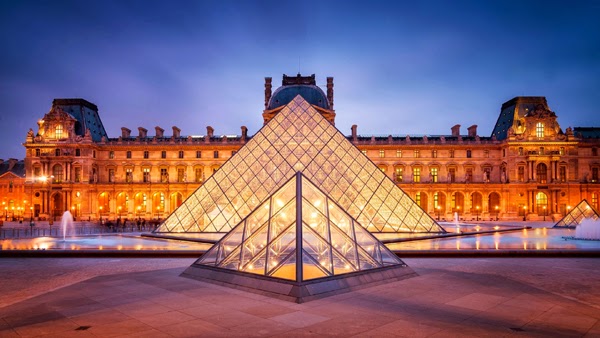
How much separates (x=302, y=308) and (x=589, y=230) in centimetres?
Answer: 1942

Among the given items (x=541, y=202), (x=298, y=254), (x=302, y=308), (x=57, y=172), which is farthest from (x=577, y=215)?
(x=57, y=172)

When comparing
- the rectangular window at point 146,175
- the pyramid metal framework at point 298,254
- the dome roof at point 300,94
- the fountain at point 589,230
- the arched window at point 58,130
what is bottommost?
the fountain at point 589,230

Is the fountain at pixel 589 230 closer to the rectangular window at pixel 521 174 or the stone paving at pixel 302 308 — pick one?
the stone paving at pixel 302 308

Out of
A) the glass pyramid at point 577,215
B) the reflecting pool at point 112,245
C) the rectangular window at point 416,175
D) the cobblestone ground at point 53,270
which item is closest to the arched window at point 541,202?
the rectangular window at point 416,175

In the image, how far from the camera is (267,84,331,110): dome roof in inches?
1896

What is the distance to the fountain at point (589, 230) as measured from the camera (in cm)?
1980

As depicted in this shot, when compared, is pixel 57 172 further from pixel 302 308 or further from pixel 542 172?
pixel 542 172

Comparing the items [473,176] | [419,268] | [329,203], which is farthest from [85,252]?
[473,176]

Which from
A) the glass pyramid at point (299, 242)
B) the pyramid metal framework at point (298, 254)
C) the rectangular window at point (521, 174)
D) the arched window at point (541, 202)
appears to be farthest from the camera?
the rectangular window at point (521, 174)

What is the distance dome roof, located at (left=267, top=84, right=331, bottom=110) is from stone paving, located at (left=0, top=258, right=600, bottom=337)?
3931 cm

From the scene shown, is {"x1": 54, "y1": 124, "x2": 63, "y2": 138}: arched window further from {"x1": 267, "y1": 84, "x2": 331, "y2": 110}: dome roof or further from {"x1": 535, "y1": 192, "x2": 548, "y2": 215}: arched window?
{"x1": 535, "y1": 192, "x2": 548, "y2": 215}: arched window

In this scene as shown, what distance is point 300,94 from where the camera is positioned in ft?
158

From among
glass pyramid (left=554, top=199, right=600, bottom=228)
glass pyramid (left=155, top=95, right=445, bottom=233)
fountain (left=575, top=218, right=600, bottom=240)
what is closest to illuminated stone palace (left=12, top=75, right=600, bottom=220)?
glass pyramid (left=554, top=199, right=600, bottom=228)

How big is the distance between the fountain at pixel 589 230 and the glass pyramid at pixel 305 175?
696 centimetres
